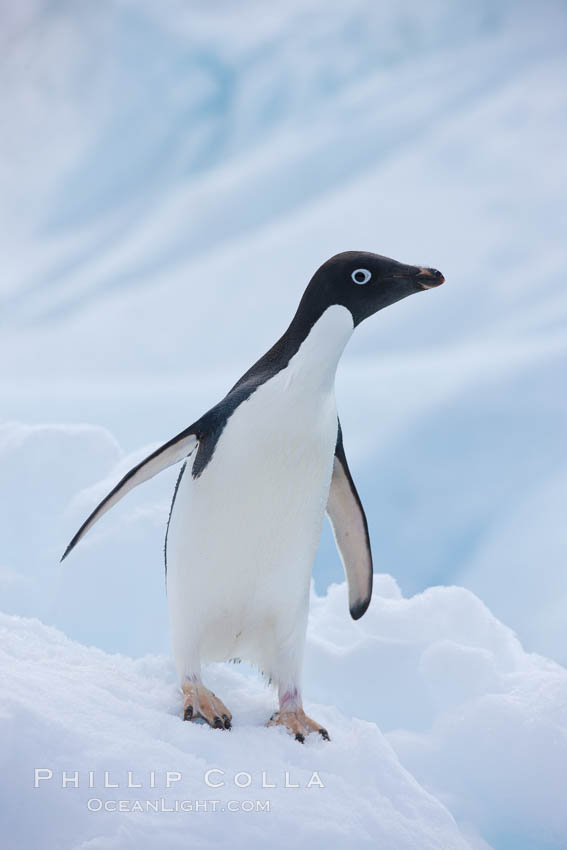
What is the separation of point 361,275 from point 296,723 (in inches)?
56.4

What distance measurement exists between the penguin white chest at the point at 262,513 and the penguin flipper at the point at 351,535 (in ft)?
1.36

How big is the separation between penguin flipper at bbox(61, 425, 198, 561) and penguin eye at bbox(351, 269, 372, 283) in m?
0.72

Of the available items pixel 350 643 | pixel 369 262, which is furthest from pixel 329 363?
pixel 350 643

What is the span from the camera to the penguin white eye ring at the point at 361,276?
2520mm

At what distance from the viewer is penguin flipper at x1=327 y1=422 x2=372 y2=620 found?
113 inches

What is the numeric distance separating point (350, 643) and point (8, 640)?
128 inches

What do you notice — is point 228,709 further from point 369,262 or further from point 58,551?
point 58,551


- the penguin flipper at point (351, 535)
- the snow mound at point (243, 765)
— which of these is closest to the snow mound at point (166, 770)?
the snow mound at point (243, 765)

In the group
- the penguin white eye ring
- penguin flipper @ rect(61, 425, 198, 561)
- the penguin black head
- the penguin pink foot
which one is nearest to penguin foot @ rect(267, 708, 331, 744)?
the penguin pink foot

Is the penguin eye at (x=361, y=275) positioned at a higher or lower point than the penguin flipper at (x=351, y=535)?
higher

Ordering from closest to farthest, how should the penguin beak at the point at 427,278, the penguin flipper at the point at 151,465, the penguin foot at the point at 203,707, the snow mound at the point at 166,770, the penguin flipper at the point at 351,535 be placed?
the snow mound at the point at 166,770
the penguin foot at the point at 203,707
the penguin flipper at the point at 151,465
the penguin beak at the point at 427,278
the penguin flipper at the point at 351,535

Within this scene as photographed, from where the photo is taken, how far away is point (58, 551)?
6.20m

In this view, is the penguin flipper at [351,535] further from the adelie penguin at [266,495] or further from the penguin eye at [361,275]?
the penguin eye at [361,275]

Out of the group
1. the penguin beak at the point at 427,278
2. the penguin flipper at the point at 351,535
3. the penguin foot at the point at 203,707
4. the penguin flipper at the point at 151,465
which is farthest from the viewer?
the penguin flipper at the point at 351,535
